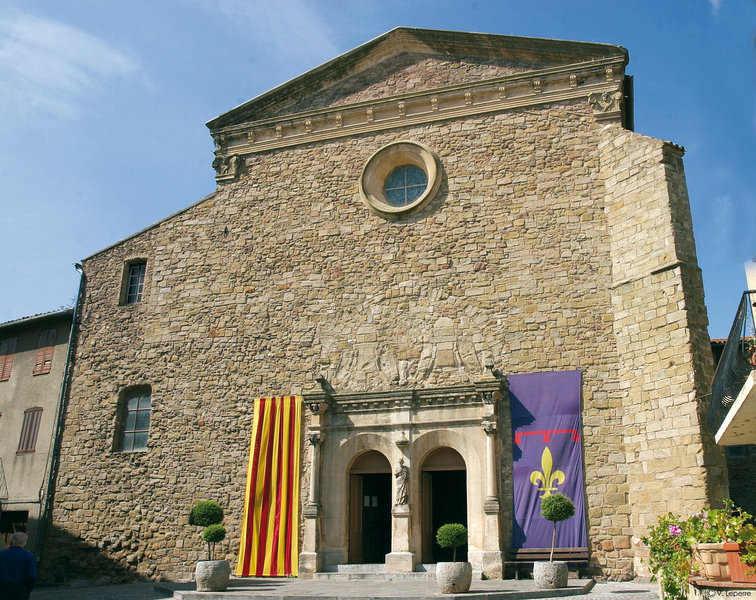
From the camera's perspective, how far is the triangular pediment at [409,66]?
54.9 feet

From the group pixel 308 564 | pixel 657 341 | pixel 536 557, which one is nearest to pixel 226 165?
pixel 308 564

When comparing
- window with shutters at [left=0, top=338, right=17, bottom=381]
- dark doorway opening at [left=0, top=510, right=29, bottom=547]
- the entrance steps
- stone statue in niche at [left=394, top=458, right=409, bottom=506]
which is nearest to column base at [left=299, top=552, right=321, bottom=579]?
the entrance steps

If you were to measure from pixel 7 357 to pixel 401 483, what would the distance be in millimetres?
12232

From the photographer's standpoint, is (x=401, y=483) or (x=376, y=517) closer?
(x=401, y=483)

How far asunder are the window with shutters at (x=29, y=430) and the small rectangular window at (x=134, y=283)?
12.0ft

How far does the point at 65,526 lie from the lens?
1694 cm

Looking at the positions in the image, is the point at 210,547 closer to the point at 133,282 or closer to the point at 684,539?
the point at 133,282

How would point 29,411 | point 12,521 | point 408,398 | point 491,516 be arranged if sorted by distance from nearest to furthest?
point 491,516 → point 408,398 → point 12,521 → point 29,411

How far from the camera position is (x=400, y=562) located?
550 inches

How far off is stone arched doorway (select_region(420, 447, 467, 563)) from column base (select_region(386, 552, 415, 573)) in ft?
2.08

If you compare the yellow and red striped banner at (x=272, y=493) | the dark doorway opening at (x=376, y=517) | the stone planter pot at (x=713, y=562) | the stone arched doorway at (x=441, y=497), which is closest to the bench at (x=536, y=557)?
the stone arched doorway at (x=441, y=497)

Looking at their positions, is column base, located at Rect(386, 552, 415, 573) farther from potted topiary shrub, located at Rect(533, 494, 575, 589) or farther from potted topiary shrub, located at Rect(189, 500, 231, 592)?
potted topiary shrub, located at Rect(189, 500, 231, 592)

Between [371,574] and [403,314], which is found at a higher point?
[403,314]

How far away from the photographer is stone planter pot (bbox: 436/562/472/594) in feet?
34.5
